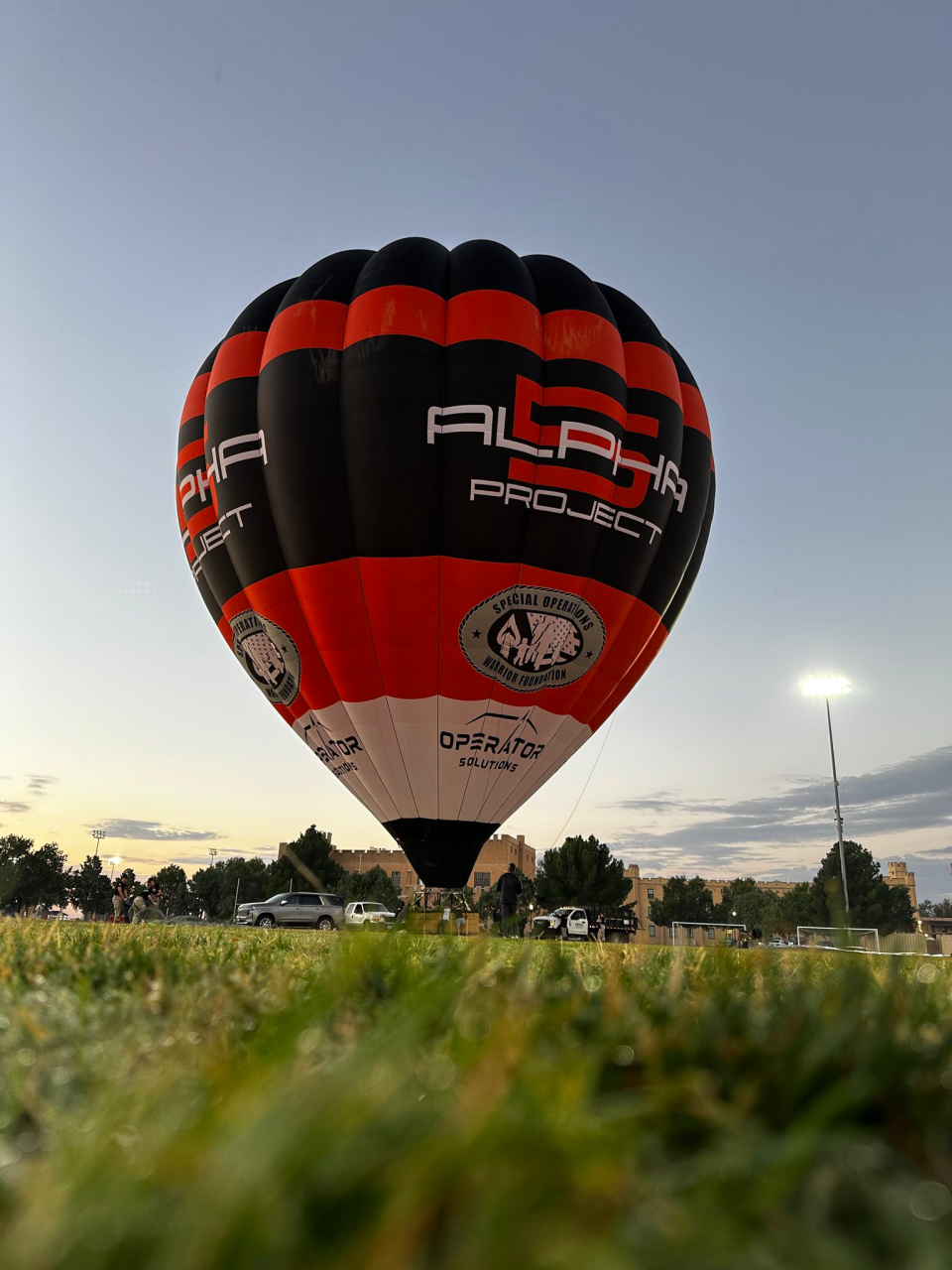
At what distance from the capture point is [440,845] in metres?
15.1

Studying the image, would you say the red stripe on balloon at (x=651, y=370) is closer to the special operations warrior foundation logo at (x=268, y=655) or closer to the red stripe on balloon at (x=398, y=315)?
the red stripe on balloon at (x=398, y=315)

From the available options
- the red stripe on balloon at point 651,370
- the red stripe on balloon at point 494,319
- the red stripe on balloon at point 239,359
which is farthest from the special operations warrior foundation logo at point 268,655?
the red stripe on balloon at point 651,370

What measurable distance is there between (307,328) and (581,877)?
50.0m

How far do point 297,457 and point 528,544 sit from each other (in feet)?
12.5

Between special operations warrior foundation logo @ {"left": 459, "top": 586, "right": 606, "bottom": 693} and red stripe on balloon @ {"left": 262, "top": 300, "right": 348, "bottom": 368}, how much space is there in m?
4.94

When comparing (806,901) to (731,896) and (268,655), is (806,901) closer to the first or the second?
(731,896)

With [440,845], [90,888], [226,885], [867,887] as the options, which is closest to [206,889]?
[226,885]

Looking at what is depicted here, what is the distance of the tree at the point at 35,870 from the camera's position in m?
73.9

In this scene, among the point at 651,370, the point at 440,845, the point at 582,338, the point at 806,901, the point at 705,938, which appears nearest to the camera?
the point at 705,938

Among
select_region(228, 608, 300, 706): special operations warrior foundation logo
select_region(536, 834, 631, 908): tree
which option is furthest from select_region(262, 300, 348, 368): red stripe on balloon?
select_region(536, 834, 631, 908): tree

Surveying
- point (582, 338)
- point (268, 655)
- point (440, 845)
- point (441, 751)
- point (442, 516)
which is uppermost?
point (582, 338)

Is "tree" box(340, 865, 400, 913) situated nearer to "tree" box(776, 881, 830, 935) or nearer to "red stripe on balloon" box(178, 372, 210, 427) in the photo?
"tree" box(776, 881, 830, 935)

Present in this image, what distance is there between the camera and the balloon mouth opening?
14961 millimetres

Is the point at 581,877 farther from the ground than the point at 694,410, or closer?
closer
